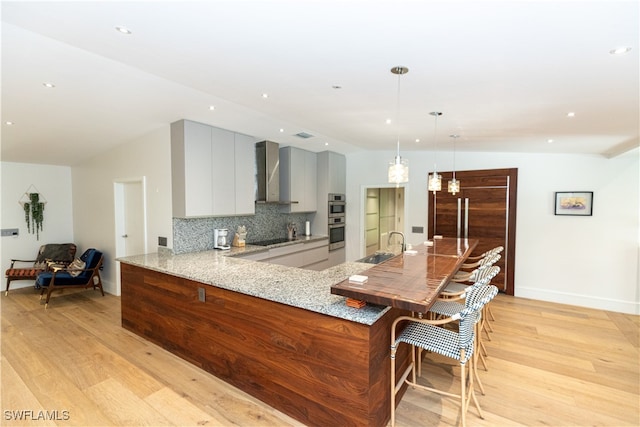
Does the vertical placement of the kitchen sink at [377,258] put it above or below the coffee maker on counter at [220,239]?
below

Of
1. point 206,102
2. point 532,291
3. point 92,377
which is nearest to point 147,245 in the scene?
point 92,377

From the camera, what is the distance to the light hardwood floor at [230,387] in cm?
216

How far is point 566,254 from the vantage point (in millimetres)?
4559

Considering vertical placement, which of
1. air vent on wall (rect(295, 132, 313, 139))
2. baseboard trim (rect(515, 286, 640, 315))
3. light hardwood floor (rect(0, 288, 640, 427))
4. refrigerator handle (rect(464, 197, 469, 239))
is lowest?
light hardwood floor (rect(0, 288, 640, 427))

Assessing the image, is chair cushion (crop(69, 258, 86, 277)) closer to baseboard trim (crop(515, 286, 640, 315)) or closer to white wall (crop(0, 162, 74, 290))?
white wall (crop(0, 162, 74, 290))

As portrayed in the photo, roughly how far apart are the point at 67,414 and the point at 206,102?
2875mm

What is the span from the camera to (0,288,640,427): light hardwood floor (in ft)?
7.09

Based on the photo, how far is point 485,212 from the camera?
505 centimetres

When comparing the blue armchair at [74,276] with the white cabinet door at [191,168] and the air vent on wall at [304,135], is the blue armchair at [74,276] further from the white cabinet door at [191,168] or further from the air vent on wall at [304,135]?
the air vent on wall at [304,135]

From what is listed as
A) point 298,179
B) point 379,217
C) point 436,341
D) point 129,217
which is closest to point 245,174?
point 298,179

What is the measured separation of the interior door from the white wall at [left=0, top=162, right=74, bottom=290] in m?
6.67

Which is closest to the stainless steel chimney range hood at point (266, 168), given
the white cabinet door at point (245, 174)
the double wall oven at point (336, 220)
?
the white cabinet door at point (245, 174)

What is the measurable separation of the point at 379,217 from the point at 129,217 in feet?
16.7

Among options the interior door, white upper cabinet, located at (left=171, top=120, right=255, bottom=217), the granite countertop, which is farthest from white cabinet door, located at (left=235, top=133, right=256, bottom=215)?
the interior door
